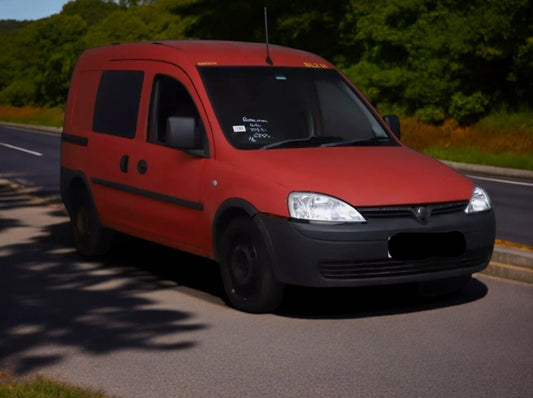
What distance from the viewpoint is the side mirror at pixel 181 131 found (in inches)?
328

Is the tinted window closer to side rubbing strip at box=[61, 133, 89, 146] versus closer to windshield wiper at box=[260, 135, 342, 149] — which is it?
windshield wiper at box=[260, 135, 342, 149]

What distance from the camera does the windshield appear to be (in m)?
8.54

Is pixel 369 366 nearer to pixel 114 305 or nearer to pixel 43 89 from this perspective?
pixel 114 305

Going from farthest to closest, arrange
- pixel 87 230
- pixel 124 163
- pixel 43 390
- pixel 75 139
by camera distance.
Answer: pixel 75 139, pixel 87 230, pixel 124 163, pixel 43 390

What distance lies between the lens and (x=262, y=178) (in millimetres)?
7797

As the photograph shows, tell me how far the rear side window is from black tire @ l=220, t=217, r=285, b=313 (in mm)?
1873

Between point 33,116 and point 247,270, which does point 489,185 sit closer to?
point 247,270

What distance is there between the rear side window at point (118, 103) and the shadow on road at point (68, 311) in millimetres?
1242

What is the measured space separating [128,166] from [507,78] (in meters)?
20.9

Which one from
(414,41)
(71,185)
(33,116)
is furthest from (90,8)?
(71,185)

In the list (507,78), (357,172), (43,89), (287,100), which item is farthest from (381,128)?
(43,89)

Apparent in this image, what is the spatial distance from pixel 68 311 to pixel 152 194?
1385 millimetres

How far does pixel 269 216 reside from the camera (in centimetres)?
766

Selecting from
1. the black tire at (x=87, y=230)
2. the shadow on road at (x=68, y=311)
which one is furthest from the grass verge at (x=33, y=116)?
the shadow on road at (x=68, y=311)
